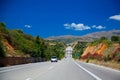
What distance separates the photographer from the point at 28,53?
90625 millimetres

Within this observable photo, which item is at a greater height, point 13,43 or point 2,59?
point 13,43

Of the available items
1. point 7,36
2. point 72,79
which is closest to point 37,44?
point 7,36

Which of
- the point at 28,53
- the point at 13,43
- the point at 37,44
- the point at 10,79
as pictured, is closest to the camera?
the point at 10,79

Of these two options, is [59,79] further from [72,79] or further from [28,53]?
[28,53]

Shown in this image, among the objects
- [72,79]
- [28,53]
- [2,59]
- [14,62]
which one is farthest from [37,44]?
[72,79]

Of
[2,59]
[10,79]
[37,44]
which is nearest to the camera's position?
[10,79]

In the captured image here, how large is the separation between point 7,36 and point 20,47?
332 inches

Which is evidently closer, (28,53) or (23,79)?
(23,79)

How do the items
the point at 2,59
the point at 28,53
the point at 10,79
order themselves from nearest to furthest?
1. the point at 10,79
2. the point at 2,59
3. the point at 28,53

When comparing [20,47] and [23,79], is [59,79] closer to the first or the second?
[23,79]

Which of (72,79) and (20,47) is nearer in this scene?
(72,79)

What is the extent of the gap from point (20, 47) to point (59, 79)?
7204cm

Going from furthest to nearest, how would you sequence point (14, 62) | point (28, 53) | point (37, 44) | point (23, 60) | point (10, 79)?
point (37, 44)
point (28, 53)
point (23, 60)
point (14, 62)
point (10, 79)

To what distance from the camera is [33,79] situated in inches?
623
